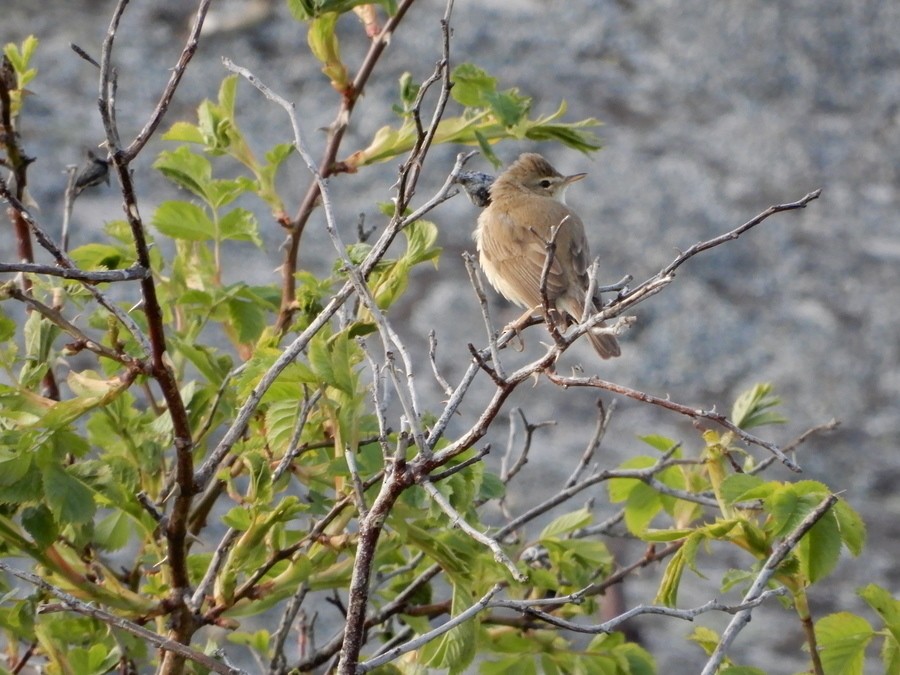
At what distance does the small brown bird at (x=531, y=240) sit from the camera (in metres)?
4.57

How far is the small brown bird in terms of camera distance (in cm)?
457

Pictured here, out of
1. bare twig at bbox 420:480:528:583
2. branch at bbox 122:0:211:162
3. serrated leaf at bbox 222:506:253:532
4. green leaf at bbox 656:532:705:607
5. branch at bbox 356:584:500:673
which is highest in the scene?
branch at bbox 122:0:211:162

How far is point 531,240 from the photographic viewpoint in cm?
494

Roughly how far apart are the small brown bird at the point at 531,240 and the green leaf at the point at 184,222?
1950 mm

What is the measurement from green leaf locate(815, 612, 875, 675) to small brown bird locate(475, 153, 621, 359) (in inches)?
83.7

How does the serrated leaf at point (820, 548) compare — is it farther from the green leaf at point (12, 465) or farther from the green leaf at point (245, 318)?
the green leaf at point (12, 465)

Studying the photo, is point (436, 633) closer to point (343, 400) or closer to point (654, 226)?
point (343, 400)

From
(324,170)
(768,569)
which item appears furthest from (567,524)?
(324,170)

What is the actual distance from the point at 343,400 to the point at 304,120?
3.77m

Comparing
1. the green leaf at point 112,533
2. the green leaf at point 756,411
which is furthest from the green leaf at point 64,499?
the green leaf at point 756,411

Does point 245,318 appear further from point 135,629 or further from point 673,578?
point 673,578

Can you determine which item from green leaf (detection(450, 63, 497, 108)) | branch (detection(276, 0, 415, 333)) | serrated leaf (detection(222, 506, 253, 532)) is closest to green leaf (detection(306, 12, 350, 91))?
branch (detection(276, 0, 415, 333))

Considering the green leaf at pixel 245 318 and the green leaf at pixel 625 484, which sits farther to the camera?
the green leaf at pixel 625 484

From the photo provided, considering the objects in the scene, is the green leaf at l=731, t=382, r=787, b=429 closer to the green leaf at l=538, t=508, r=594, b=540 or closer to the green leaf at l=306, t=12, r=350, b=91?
the green leaf at l=538, t=508, r=594, b=540
